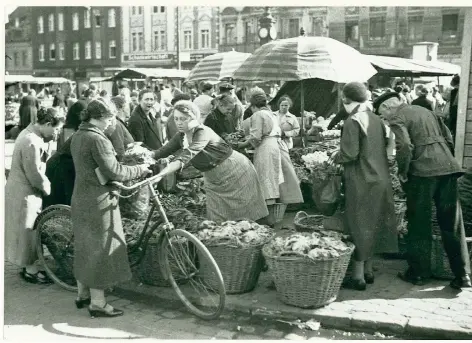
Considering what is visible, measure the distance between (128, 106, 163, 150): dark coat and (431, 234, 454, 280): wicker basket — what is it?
4071mm

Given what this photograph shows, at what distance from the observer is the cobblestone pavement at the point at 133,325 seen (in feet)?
15.2

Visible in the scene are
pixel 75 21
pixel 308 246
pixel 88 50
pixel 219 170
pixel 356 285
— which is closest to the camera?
pixel 308 246

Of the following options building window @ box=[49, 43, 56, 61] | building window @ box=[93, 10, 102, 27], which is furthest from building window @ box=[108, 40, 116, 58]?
building window @ box=[49, 43, 56, 61]

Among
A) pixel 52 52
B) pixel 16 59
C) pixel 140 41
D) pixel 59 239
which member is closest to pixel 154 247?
pixel 59 239

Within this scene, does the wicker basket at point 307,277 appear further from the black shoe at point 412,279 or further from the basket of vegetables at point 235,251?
the black shoe at point 412,279

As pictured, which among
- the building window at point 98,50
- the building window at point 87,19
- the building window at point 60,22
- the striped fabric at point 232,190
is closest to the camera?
the striped fabric at point 232,190

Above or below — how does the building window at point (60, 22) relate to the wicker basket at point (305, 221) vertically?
above

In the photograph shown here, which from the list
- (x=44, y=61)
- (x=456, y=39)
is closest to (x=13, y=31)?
(x=44, y=61)

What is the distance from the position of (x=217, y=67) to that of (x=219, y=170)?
731 cm

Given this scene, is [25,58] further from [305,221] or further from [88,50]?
[305,221]

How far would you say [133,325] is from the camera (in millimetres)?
4848

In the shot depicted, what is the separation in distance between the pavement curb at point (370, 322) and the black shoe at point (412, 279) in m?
0.86

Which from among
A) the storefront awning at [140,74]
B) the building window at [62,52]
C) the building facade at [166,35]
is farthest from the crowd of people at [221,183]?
the building window at [62,52]

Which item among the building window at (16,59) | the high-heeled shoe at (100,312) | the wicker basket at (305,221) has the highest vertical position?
the building window at (16,59)
